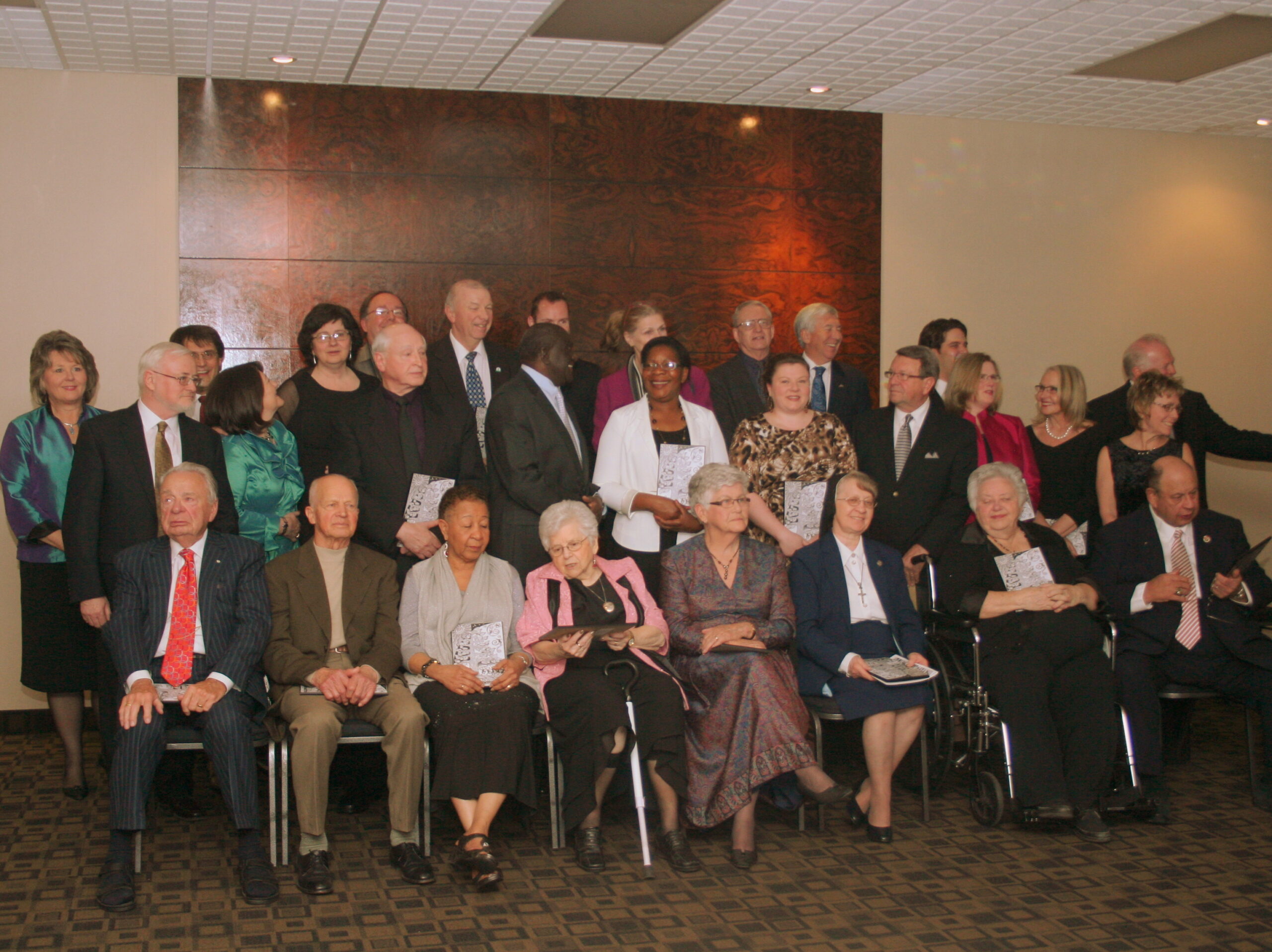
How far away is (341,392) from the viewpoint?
5.16 meters

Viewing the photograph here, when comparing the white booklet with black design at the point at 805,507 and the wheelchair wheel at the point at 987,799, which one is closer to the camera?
the wheelchair wheel at the point at 987,799

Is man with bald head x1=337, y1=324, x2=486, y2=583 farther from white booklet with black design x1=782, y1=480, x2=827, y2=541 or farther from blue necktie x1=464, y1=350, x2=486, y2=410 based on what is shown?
white booklet with black design x1=782, y1=480, x2=827, y2=541

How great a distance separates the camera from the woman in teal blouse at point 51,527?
4938 millimetres

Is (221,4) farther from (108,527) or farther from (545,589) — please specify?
(545,589)

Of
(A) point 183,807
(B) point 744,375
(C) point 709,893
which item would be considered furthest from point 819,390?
(A) point 183,807

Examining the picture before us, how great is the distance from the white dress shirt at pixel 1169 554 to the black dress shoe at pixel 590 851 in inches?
95.1

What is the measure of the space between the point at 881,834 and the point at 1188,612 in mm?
1657

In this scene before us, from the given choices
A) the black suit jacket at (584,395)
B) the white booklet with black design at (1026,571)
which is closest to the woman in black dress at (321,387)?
the black suit jacket at (584,395)

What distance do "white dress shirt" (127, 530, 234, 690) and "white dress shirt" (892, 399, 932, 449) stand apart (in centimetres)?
285

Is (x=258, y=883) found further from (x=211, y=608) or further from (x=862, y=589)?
(x=862, y=589)

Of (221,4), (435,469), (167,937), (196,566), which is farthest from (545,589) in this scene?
(221,4)

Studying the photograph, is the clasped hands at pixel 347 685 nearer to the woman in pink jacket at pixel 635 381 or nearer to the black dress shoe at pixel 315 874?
the black dress shoe at pixel 315 874

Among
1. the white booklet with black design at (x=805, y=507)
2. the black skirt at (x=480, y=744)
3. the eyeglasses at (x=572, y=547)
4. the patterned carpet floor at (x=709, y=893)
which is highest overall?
the white booklet with black design at (x=805, y=507)

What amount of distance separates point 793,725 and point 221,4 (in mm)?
3666
